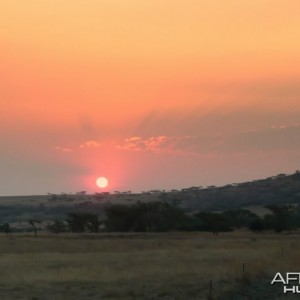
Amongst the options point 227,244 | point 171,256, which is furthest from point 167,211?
point 171,256

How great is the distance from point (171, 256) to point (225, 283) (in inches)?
782

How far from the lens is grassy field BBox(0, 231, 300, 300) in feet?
80.4

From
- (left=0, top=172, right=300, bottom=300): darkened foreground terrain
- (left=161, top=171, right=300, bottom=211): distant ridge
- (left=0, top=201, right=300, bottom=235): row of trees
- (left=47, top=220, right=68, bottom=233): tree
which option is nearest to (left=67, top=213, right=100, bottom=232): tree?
(left=0, top=201, right=300, bottom=235): row of trees

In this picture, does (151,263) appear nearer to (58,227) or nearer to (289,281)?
(289,281)

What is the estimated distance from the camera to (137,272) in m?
33.1

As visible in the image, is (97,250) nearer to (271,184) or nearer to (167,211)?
(167,211)

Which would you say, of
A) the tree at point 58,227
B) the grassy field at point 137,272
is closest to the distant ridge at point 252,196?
the tree at point 58,227

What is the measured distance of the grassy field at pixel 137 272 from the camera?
24500 millimetres

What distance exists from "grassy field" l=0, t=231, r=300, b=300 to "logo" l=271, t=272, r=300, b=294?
23.1 inches

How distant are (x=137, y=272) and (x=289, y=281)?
10.1 meters

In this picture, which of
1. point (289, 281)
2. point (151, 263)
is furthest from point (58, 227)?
point (289, 281)

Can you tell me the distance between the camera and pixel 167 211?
94.0 meters

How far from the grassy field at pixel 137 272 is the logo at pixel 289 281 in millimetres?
586

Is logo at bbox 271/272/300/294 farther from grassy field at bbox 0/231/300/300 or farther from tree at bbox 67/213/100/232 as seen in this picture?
tree at bbox 67/213/100/232
